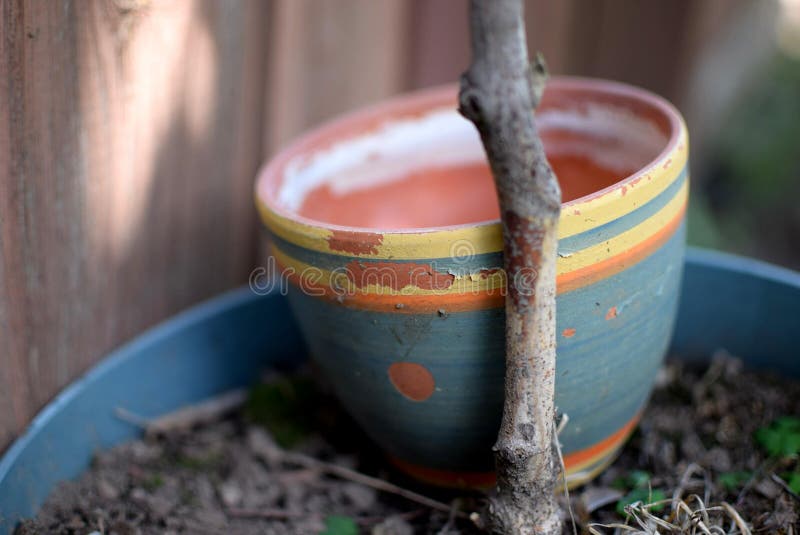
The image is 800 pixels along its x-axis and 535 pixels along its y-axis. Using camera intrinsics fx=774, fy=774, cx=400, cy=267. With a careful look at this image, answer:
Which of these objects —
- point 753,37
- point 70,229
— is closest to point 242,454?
point 70,229

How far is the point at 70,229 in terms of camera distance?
43.6 inches

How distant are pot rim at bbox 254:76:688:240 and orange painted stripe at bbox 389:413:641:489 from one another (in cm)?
32

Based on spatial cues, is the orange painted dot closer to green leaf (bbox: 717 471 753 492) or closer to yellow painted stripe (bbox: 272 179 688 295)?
yellow painted stripe (bbox: 272 179 688 295)

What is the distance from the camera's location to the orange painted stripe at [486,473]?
1.00 m

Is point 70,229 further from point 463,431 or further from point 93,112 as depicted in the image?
point 463,431

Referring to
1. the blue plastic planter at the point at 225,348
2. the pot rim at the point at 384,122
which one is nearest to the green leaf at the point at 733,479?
the blue plastic planter at the point at 225,348

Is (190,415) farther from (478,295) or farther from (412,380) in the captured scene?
(478,295)

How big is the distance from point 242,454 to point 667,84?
145 cm

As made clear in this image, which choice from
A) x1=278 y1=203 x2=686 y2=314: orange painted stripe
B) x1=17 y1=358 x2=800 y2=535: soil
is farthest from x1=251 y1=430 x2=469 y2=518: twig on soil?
x1=278 y1=203 x2=686 y2=314: orange painted stripe

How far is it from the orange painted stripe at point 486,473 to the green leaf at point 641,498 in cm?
6

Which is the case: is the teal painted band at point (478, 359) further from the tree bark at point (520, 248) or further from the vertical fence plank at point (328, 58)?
the vertical fence plank at point (328, 58)

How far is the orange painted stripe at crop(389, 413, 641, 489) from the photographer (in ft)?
3.27

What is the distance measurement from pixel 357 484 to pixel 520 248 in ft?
1.77

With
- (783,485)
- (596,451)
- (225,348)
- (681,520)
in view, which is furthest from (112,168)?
(783,485)
